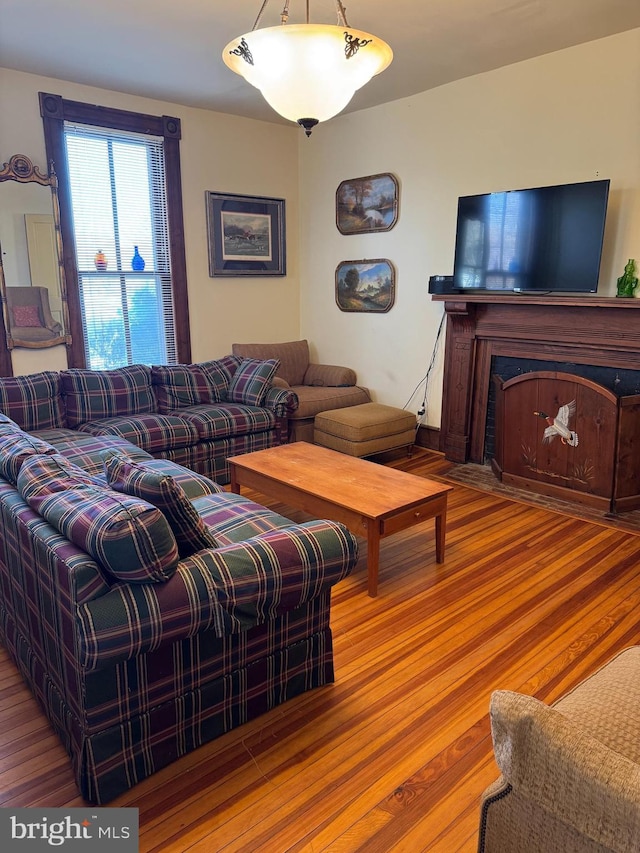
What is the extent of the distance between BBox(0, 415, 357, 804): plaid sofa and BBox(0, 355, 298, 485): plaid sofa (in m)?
1.68

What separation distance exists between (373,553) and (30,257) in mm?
3397

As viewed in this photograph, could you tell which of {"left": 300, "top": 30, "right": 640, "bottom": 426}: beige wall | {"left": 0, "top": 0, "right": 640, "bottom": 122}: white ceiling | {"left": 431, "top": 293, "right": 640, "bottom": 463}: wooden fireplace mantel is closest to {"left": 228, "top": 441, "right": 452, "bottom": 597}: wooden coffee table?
{"left": 431, "top": 293, "right": 640, "bottom": 463}: wooden fireplace mantel

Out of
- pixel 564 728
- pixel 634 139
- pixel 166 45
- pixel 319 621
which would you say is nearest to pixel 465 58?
pixel 634 139

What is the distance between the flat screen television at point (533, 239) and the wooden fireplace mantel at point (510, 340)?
11cm

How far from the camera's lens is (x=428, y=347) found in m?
A: 4.85

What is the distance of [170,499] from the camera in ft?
5.62

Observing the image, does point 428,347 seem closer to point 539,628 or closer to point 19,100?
point 539,628

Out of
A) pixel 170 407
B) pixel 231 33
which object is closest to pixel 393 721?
pixel 170 407

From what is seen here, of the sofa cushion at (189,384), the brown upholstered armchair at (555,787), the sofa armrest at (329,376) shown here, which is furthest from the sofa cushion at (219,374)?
the brown upholstered armchair at (555,787)

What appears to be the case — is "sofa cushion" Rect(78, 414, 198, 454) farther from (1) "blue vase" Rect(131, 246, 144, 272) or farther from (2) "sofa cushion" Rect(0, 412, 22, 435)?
(1) "blue vase" Rect(131, 246, 144, 272)

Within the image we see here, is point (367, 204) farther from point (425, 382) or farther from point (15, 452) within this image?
point (15, 452)

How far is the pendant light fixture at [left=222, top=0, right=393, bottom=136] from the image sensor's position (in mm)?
1987

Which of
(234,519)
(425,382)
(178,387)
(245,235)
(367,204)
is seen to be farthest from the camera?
(245,235)

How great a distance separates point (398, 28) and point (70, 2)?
1.79 meters
